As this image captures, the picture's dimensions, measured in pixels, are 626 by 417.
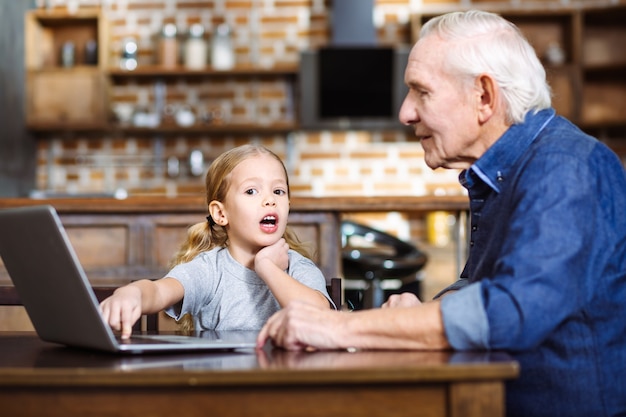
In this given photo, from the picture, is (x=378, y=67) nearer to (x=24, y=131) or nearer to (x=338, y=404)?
(x=24, y=131)

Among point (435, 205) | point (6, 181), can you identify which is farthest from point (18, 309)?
point (6, 181)

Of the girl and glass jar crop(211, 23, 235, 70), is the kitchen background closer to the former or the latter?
glass jar crop(211, 23, 235, 70)

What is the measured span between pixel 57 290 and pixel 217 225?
29.7 inches

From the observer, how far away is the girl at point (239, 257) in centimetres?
164

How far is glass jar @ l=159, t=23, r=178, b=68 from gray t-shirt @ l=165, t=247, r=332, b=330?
4220mm

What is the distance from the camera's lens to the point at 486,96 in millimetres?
1396

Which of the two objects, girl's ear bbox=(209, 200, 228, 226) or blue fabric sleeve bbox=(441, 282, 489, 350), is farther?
girl's ear bbox=(209, 200, 228, 226)

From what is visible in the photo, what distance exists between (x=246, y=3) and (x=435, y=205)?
3133 mm

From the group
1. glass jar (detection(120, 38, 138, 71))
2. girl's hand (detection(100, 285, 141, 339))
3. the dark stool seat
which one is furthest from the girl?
glass jar (detection(120, 38, 138, 71))

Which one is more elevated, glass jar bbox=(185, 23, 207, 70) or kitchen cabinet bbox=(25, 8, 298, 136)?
glass jar bbox=(185, 23, 207, 70)

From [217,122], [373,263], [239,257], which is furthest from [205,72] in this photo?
[239,257]

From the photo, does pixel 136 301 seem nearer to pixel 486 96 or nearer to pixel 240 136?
pixel 486 96

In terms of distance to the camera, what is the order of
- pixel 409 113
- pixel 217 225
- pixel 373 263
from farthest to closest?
pixel 373 263, pixel 217 225, pixel 409 113

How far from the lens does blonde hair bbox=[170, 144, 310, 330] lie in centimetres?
181
